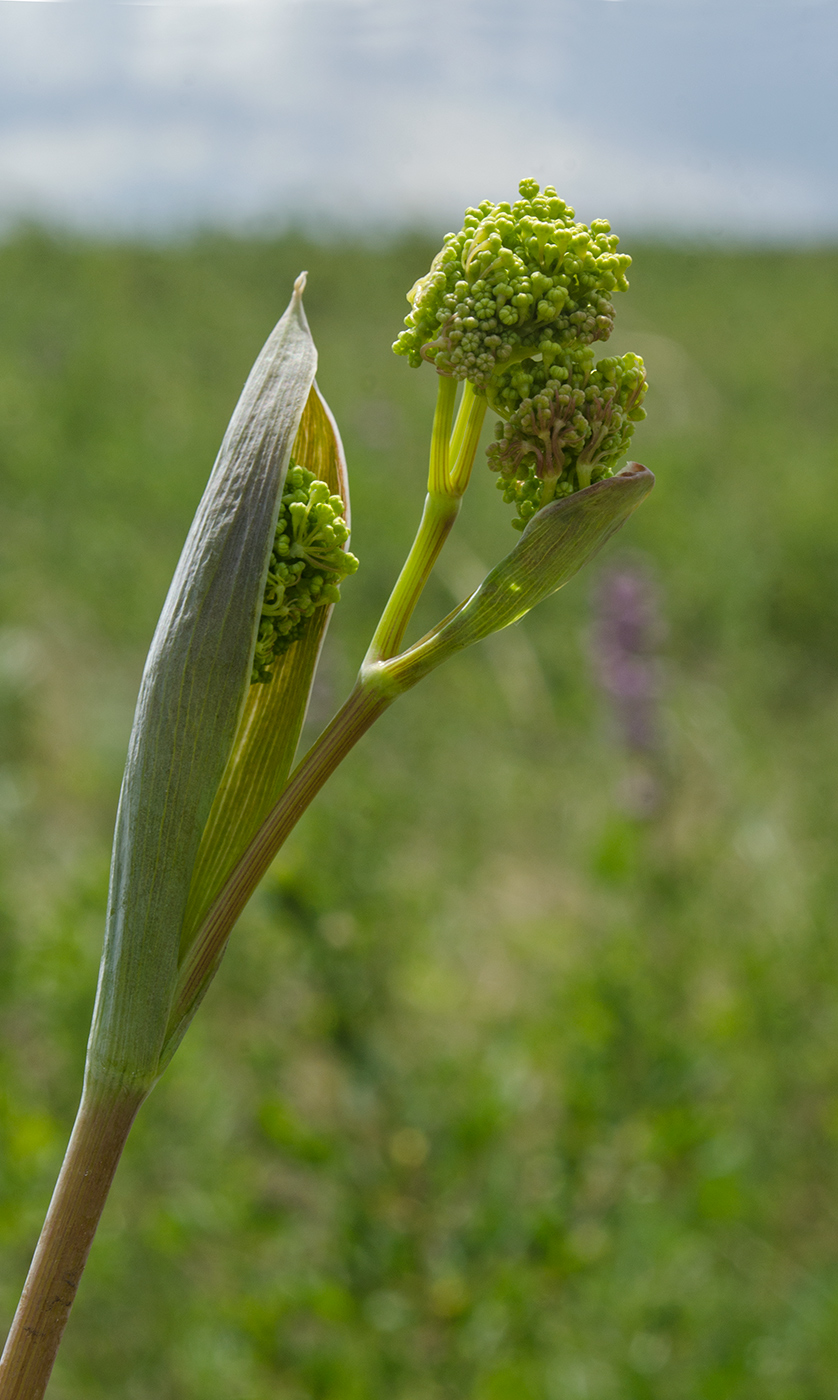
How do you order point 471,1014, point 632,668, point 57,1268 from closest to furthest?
1. point 57,1268
2. point 632,668
3. point 471,1014

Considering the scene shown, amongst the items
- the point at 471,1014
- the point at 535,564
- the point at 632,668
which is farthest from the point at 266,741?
the point at 471,1014

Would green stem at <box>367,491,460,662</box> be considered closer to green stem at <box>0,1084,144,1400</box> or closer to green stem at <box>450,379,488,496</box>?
green stem at <box>450,379,488,496</box>

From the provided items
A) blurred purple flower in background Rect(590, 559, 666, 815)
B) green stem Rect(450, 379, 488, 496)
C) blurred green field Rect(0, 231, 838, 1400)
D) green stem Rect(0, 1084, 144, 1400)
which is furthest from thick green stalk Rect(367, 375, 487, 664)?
blurred purple flower in background Rect(590, 559, 666, 815)

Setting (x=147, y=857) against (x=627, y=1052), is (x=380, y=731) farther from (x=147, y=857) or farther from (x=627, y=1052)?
(x=147, y=857)

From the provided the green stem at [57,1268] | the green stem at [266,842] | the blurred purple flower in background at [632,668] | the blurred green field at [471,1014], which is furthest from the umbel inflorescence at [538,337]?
the blurred purple flower in background at [632,668]

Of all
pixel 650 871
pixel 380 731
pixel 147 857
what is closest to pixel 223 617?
pixel 147 857

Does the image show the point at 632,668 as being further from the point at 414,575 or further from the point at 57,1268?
the point at 57,1268
